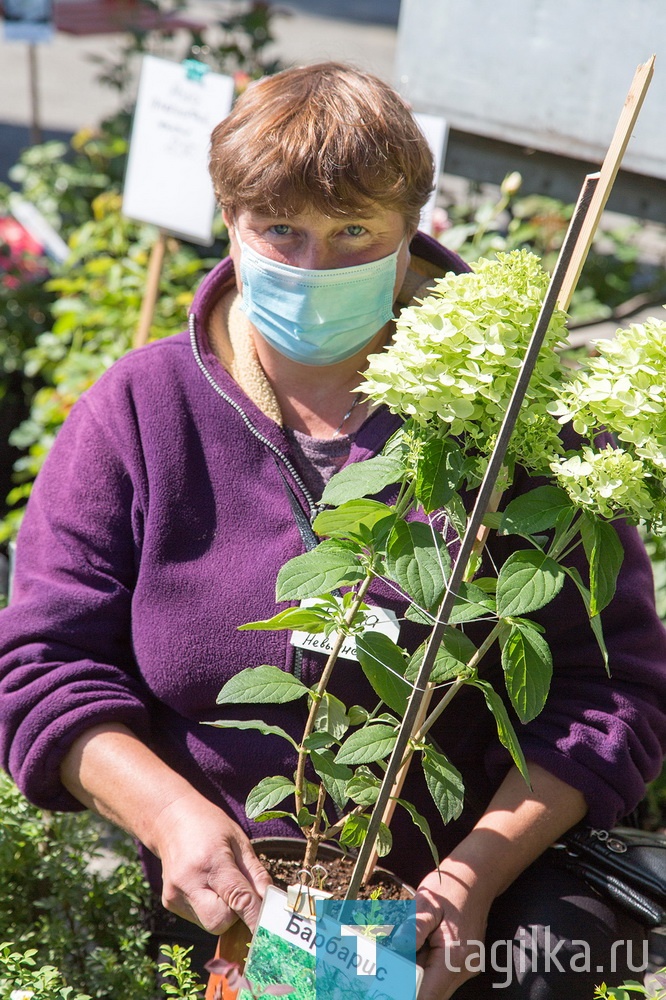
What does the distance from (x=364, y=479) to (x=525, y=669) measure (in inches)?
10.2

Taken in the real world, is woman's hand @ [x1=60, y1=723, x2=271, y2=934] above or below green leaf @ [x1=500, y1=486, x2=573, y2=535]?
below

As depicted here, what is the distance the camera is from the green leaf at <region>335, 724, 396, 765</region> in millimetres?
1202

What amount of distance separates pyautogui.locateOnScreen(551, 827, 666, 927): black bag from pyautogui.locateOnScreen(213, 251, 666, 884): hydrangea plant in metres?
0.40

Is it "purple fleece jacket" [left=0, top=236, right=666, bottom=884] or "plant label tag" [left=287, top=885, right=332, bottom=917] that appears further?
"purple fleece jacket" [left=0, top=236, right=666, bottom=884]

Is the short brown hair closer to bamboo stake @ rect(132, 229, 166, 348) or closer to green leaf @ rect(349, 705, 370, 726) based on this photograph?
green leaf @ rect(349, 705, 370, 726)

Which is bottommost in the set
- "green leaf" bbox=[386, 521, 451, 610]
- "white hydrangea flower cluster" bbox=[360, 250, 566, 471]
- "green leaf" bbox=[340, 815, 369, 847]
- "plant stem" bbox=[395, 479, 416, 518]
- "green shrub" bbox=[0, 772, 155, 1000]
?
"green shrub" bbox=[0, 772, 155, 1000]

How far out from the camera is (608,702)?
156 centimetres

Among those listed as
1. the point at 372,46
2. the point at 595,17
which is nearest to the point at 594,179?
the point at 595,17

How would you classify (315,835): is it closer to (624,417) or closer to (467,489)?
(467,489)

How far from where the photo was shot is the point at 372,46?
1159 cm

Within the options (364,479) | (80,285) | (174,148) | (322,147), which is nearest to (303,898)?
(364,479)

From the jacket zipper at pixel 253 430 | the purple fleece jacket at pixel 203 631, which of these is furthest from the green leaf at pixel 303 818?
the jacket zipper at pixel 253 430

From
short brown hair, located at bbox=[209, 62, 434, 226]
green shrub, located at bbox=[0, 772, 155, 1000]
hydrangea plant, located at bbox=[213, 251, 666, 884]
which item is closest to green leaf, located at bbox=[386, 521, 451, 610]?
hydrangea plant, located at bbox=[213, 251, 666, 884]

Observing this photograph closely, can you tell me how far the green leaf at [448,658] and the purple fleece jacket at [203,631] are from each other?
1.09 feet
